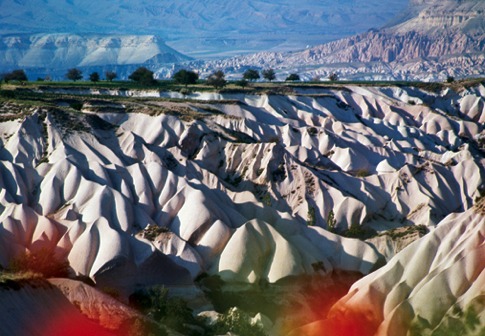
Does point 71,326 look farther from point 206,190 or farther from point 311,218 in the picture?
point 311,218

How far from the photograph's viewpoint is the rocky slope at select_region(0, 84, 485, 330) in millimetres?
47719

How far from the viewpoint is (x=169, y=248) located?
50.8 metres

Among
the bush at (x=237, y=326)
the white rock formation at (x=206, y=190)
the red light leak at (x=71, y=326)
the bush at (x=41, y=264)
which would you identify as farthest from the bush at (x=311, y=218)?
the red light leak at (x=71, y=326)

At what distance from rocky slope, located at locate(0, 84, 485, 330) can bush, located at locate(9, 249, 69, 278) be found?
2.26 m

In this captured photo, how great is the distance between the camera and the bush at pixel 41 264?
41875 mm

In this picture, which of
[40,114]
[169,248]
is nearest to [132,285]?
[169,248]

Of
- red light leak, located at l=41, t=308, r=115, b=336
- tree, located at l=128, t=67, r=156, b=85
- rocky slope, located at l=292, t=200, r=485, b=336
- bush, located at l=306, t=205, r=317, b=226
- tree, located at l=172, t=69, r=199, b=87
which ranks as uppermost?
tree, located at l=128, t=67, r=156, b=85

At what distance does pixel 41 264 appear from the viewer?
4288cm

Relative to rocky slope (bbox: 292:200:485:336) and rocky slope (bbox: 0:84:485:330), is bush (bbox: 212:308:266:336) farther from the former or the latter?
rocky slope (bbox: 0:84:485:330)

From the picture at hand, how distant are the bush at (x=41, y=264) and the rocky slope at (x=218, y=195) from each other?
2.26 metres

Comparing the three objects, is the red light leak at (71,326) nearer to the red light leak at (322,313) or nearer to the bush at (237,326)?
the bush at (237,326)

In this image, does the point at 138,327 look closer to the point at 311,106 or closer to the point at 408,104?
the point at 311,106

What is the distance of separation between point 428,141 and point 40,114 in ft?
193

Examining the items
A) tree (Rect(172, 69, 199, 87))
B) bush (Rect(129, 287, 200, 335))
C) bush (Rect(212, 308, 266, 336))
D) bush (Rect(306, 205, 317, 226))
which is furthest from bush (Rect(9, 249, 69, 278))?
tree (Rect(172, 69, 199, 87))
